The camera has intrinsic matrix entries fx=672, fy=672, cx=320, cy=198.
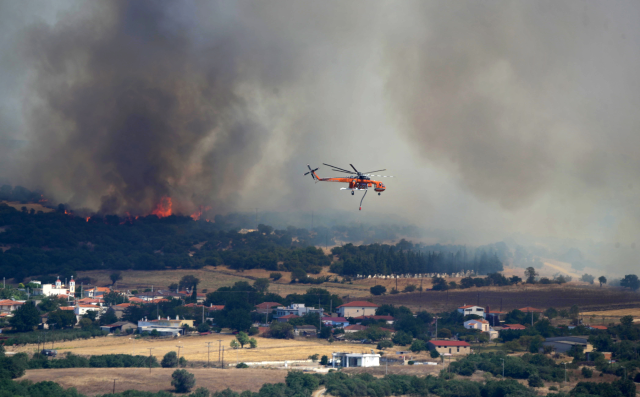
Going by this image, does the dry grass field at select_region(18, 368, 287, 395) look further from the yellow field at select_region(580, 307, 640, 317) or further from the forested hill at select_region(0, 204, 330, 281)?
the forested hill at select_region(0, 204, 330, 281)

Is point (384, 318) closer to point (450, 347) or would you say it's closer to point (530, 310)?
point (450, 347)

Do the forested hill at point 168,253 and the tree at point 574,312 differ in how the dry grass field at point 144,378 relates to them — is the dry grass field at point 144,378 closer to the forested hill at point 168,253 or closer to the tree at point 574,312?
the tree at point 574,312

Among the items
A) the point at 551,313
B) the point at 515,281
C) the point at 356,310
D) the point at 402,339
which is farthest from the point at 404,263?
the point at 402,339

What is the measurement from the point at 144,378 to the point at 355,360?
24.6 meters

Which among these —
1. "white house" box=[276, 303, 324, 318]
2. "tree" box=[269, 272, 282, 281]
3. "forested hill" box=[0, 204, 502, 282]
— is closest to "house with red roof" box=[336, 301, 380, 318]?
"white house" box=[276, 303, 324, 318]

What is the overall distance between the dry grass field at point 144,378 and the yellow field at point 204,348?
8781 mm

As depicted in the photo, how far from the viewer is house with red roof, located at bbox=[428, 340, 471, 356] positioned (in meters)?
86.3

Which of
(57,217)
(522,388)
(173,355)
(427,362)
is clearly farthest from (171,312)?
(57,217)

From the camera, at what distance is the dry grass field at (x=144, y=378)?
63125mm

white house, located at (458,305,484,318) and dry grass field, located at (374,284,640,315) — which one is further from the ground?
dry grass field, located at (374,284,640,315)

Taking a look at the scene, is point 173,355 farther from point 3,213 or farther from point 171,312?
point 3,213

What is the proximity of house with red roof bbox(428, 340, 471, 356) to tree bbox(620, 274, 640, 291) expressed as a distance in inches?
2048

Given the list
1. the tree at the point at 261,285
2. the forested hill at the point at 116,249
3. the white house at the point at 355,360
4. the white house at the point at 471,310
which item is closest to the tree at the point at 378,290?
the tree at the point at 261,285

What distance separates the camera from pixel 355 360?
78312mm
